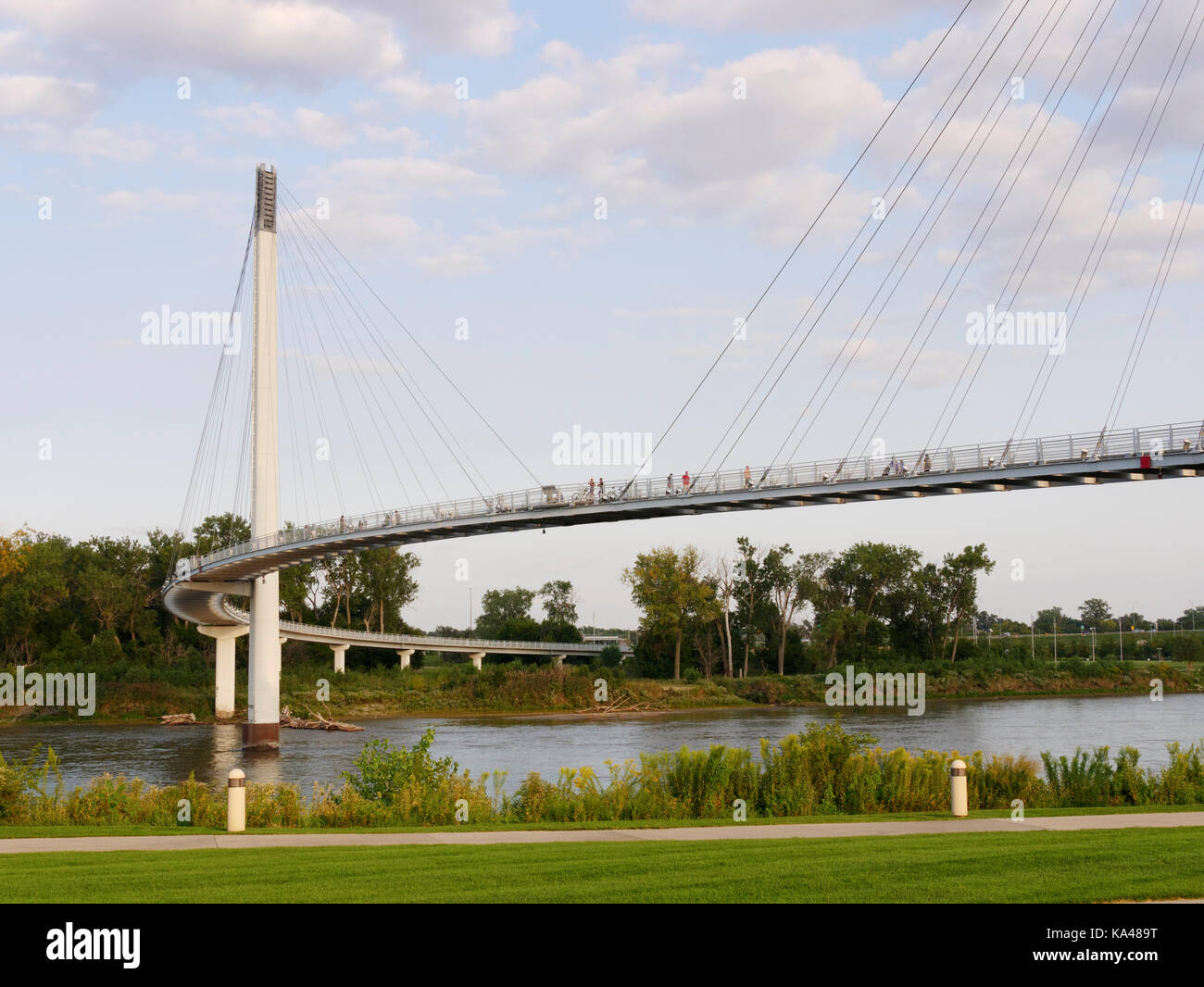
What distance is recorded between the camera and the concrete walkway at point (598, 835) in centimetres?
1420

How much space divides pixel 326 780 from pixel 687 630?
219 ft

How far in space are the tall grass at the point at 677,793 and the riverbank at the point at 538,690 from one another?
198ft

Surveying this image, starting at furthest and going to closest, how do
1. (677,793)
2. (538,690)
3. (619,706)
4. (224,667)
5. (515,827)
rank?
(538,690), (619,706), (224,667), (677,793), (515,827)

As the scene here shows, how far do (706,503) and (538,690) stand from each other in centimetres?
4173

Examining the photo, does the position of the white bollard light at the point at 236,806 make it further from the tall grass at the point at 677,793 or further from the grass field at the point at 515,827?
the tall grass at the point at 677,793

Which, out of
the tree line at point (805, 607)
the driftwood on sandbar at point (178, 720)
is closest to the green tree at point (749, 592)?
the tree line at point (805, 607)

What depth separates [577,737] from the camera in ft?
191

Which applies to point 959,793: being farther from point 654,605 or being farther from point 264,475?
point 654,605

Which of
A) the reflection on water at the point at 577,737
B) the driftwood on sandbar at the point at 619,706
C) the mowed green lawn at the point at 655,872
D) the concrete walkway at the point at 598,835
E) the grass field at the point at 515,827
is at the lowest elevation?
the driftwood on sandbar at the point at 619,706

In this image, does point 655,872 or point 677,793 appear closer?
point 655,872

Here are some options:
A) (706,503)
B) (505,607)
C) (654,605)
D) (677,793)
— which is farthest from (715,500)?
(505,607)

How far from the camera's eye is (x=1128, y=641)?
16162 cm
